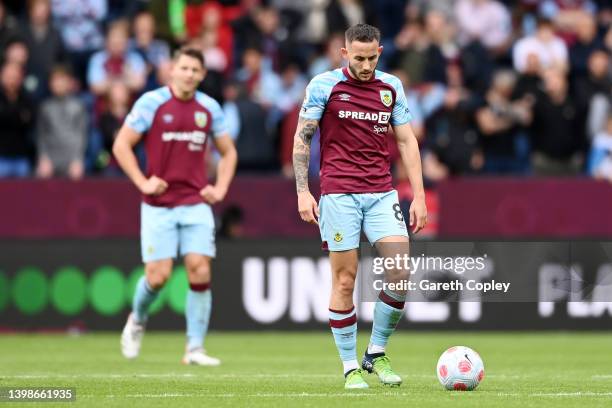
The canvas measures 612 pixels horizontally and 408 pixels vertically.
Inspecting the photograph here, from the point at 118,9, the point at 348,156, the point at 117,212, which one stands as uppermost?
the point at 118,9

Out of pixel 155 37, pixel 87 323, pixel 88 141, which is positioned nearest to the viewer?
pixel 87 323

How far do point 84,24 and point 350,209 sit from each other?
471 inches

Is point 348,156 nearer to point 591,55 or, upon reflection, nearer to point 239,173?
point 239,173

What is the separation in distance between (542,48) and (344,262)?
12693 millimetres

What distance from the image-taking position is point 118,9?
882 inches

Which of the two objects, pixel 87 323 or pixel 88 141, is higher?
pixel 88 141

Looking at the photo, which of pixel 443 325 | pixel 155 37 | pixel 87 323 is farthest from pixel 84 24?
pixel 443 325

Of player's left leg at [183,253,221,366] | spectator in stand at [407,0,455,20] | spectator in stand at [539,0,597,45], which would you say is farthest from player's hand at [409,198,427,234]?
spectator in stand at [539,0,597,45]

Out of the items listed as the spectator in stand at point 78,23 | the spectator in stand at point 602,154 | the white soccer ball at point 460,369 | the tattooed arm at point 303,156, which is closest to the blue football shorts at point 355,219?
the tattooed arm at point 303,156

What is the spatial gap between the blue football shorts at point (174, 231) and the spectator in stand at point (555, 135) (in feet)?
26.3

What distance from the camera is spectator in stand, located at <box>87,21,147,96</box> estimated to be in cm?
1992

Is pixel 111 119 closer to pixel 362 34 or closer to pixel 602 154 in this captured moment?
pixel 602 154

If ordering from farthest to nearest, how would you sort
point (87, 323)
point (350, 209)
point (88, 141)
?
point (88, 141) < point (87, 323) < point (350, 209)

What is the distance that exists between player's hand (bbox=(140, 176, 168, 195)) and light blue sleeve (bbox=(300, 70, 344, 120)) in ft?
10.6
